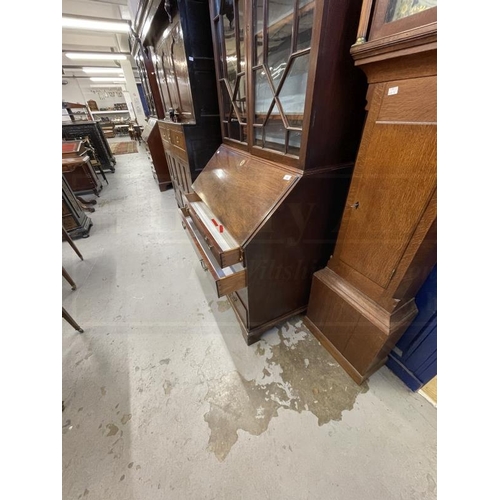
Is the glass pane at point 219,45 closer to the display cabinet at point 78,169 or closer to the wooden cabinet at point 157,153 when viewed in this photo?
the wooden cabinet at point 157,153

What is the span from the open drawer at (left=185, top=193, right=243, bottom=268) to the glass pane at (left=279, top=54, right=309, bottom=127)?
0.70 metres

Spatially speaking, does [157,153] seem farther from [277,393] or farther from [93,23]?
[277,393]

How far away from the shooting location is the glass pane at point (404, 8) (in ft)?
1.90

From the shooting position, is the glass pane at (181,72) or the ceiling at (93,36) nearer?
the glass pane at (181,72)

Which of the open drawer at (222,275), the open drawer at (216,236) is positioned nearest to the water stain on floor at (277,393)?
the open drawer at (222,275)

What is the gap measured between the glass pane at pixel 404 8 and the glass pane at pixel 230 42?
957mm

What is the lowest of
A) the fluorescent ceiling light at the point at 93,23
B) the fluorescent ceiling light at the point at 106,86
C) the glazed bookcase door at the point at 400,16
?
the glazed bookcase door at the point at 400,16

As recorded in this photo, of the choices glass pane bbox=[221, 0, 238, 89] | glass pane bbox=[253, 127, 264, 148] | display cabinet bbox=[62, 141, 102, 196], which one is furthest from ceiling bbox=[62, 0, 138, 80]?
glass pane bbox=[253, 127, 264, 148]

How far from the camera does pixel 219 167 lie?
167 centimetres

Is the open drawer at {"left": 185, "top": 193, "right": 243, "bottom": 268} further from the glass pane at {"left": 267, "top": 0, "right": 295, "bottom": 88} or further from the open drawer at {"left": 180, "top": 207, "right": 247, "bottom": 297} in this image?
the glass pane at {"left": 267, "top": 0, "right": 295, "bottom": 88}

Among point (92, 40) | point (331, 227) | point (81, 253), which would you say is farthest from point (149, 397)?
point (92, 40)

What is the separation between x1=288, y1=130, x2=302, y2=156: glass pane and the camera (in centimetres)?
110
